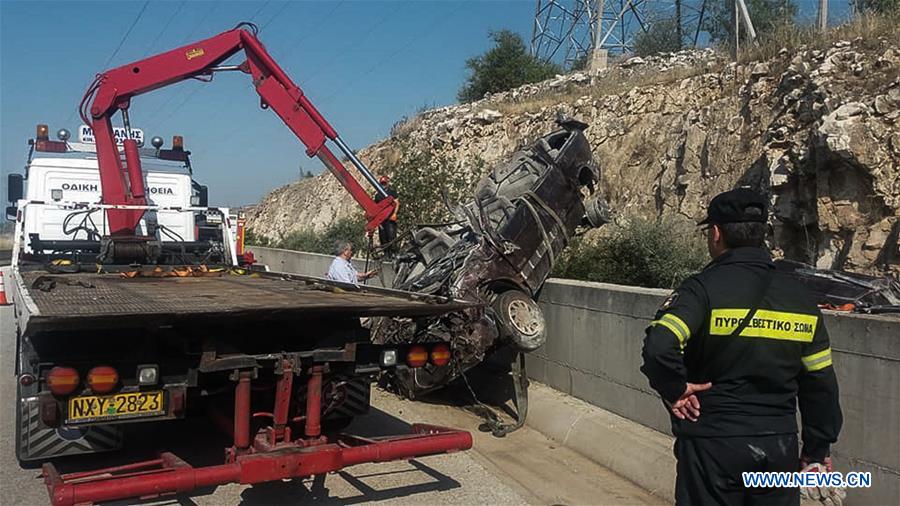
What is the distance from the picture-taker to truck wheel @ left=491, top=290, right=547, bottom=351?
7004 mm

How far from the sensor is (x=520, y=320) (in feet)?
23.6

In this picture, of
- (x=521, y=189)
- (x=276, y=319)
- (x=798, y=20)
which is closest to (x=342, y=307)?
(x=276, y=319)

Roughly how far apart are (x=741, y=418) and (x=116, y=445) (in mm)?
4463

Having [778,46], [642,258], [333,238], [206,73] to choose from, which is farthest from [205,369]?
[333,238]

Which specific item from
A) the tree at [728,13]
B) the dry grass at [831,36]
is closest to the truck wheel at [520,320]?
the dry grass at [831,36]

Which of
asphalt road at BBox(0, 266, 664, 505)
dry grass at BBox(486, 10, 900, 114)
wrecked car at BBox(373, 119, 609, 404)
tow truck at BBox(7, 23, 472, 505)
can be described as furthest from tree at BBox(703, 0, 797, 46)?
tow truck at BBox(7, 23, 472, 505)

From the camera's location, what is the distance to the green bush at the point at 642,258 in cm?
884

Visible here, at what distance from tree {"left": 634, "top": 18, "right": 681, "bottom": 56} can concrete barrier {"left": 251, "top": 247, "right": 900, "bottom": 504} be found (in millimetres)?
18898

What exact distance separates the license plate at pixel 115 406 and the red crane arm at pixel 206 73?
6243 millimetres

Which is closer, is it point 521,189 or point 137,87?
point 521,189

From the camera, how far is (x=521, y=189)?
825 cm

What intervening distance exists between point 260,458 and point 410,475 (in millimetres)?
1755

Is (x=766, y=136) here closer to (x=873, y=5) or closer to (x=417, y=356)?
(x=873, y=5)

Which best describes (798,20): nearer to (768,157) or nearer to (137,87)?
(768,157)
